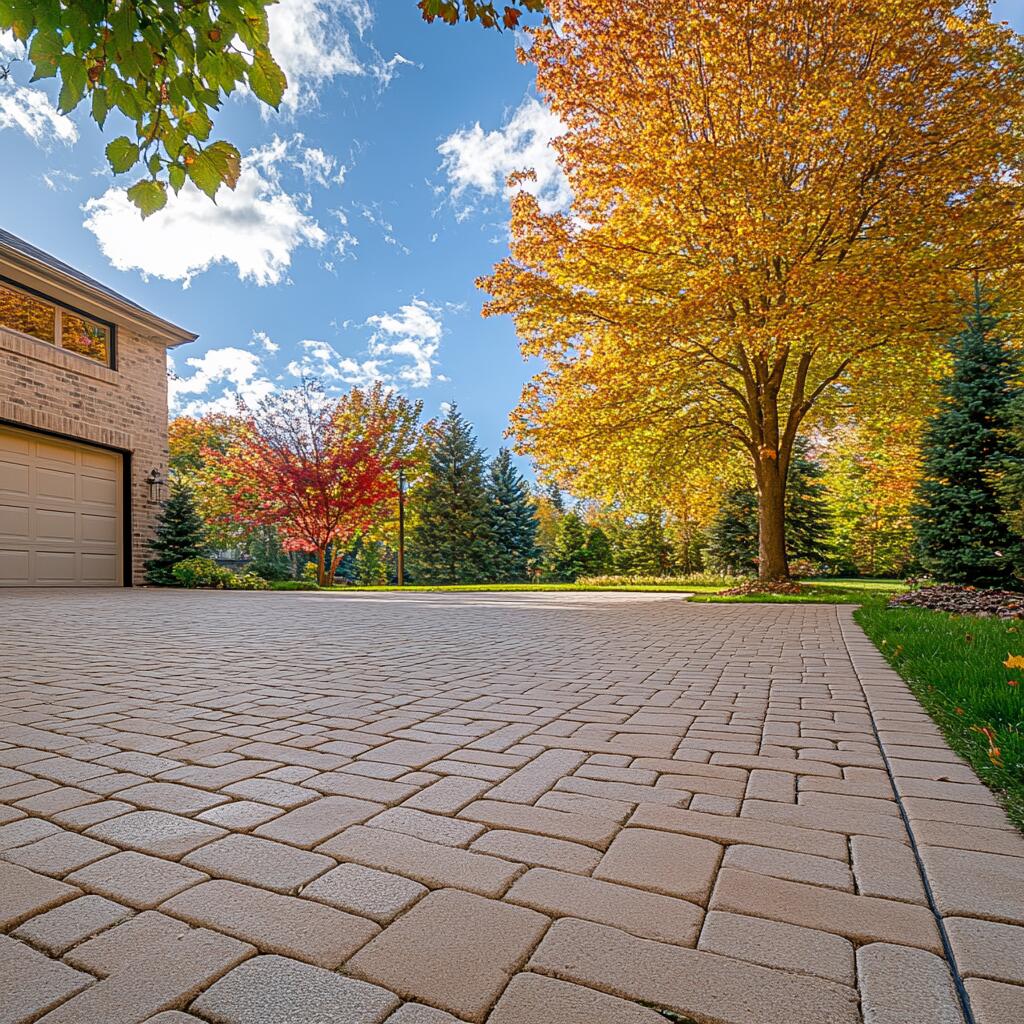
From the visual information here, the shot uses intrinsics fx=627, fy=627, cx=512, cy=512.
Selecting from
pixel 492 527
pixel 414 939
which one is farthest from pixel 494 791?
pixel 492 527

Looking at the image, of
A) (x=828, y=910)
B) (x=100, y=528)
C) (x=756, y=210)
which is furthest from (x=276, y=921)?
(x=100, y=528)

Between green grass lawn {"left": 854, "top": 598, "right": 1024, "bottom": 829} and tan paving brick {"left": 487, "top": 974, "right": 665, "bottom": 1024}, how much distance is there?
4.09 feet

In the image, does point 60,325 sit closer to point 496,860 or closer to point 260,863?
point 260,863

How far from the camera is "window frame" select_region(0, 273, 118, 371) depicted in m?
10.4

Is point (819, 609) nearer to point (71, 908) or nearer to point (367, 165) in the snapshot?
point (71, 908)

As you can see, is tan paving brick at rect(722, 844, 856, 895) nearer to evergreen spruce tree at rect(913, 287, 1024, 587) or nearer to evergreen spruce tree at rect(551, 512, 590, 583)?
evergreen spruce tree at rect(913, 287, 1024, 587)

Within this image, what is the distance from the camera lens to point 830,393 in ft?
37.0

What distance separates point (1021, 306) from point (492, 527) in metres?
18.6

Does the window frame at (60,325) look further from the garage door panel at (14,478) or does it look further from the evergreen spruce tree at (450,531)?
the evergreen spruce tree at (450,531)

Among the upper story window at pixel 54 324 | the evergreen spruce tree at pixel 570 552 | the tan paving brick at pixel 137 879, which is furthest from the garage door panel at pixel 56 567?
the evergreen spruce tree at pixel 570 552

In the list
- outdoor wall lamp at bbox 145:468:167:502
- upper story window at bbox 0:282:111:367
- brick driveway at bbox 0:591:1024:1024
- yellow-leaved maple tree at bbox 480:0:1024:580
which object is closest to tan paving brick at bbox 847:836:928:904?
brick driveway at bbox 0:591:1024:1024

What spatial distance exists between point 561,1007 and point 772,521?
10549 mm

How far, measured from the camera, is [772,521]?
10594mm

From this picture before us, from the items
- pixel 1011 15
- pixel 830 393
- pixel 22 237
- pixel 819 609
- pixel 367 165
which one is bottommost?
pixel 819 609
